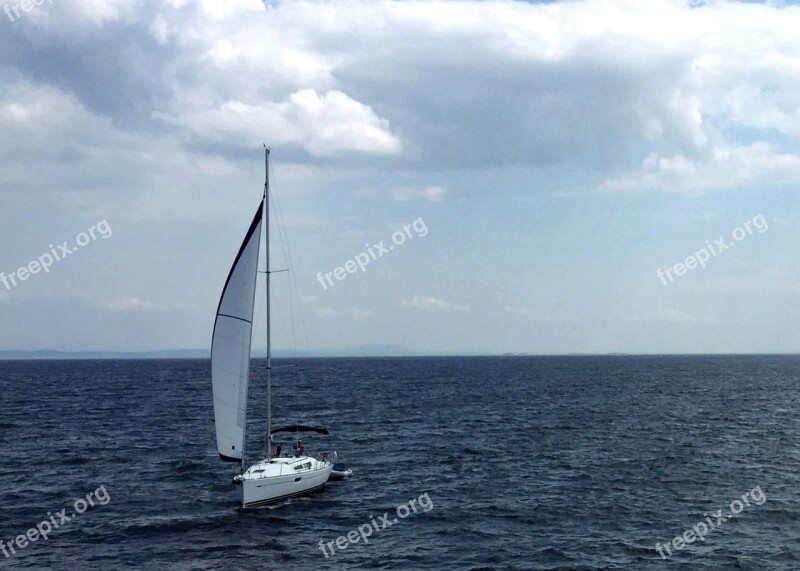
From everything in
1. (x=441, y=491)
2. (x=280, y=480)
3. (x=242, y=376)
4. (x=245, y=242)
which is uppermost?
(x=245, y=242)

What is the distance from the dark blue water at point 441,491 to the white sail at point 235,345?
457cm

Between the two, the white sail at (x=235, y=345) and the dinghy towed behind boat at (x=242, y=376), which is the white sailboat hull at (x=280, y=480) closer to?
the dinghy towed behind boat at (x=242, y=376)

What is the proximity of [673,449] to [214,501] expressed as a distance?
1483 inches

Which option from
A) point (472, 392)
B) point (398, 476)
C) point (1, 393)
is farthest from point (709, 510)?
point (1, 393)

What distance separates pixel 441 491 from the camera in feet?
146

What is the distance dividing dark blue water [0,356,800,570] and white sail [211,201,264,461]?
4566 millimetres

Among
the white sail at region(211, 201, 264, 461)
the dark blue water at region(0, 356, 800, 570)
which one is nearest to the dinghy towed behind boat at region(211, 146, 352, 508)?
the white sail at region(211, 201, 264, 461)

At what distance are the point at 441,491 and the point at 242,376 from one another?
14724 mm

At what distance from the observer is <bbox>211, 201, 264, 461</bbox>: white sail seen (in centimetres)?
3934

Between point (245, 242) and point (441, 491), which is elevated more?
point (245, 242)

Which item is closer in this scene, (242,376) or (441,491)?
(242,376)

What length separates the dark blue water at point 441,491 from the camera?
33.2 metres

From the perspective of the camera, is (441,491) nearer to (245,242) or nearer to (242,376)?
(242,376)

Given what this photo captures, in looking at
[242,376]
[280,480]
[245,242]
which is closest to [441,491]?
[280,480]
